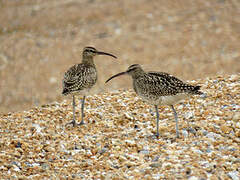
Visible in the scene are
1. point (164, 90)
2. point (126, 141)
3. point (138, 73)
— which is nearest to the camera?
point (164, 90)

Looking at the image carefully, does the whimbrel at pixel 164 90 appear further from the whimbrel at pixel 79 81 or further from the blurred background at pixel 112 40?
the blurred background at pixel 112 40

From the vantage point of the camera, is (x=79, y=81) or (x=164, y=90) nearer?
(x=164, y=90)

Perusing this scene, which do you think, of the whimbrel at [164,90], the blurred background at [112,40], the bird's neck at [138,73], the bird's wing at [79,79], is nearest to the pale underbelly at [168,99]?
the whimbrel at [164,90]

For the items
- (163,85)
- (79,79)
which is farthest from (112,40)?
(163,85)

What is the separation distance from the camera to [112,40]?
69.9 feet

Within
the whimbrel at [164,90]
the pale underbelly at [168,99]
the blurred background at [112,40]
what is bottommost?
the pale underbelly at [168,99]

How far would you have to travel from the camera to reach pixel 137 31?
868 inches

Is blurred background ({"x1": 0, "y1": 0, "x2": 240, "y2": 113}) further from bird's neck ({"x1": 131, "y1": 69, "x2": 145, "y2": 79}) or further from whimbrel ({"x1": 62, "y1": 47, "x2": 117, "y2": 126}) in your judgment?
bird's neck ({"x1": 131, "y1": 69, "x2": 145, "y2": 79})

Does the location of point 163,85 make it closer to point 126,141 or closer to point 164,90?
point 164,90

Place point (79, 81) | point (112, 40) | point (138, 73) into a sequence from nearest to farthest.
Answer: point (138, 73) < point (79, 81) < point (112, 40)

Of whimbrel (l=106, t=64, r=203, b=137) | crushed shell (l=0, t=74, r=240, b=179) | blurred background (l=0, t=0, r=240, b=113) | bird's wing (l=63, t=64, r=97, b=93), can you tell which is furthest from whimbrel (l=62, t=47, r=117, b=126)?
blurred background (l=0, t=0, r=240, b=113)

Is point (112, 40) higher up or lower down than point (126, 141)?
higher up

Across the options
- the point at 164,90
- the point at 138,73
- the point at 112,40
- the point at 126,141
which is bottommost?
the point at 126,141

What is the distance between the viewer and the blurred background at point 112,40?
18.6 m
